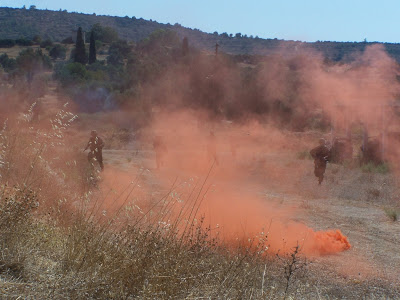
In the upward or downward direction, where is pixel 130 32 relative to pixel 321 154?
upward

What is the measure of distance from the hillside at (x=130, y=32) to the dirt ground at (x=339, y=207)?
54.0 meters

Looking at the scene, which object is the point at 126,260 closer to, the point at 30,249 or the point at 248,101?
the point at 30,249

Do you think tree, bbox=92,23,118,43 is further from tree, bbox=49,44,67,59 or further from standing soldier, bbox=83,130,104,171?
standing soldier, bbox=83,130,104,171

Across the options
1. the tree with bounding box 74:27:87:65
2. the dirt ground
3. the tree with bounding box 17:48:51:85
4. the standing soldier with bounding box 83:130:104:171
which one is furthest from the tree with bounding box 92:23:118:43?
the standing soldier with bounding box 83:130:104:171

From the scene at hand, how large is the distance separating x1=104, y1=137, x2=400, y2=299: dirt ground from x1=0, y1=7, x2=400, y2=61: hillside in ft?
177

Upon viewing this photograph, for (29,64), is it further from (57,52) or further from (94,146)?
(94,146)

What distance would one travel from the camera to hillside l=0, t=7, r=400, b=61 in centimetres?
8098

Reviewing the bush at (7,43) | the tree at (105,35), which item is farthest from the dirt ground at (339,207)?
the tree at (105,35)

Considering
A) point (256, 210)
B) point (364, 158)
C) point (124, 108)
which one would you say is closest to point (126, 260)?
point (256, 210)

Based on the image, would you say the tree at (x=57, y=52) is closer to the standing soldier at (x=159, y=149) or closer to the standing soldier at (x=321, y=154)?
the standing soldier at (x=159, y=149)

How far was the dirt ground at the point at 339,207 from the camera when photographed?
26.4 feet

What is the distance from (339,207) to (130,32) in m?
81.8

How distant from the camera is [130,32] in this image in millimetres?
92812

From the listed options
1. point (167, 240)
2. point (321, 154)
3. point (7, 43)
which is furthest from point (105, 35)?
point (167, 240)
